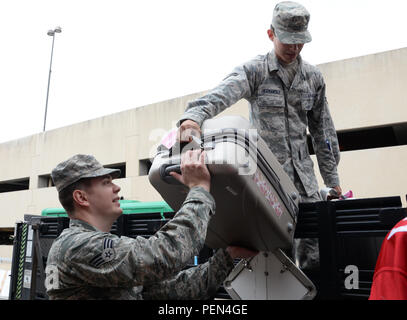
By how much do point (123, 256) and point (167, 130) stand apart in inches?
223

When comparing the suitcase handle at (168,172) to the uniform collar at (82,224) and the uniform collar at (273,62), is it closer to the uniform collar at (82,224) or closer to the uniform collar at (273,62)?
the uniform collar at (82,224)

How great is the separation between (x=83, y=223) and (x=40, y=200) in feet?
58.5

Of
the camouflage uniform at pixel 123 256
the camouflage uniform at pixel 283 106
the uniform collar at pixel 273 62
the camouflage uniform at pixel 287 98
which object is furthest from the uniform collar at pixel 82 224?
the uniform collar at pixel 273 62

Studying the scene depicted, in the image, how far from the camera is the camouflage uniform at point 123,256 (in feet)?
4.16

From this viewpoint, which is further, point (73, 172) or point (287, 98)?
point (287, 98)

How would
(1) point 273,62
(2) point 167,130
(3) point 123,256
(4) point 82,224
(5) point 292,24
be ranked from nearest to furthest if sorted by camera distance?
1. (3) point 123,256
2. (4) point 82,224
3. (5) point 292,24
4. (1) point 273,62
5. (2) point 167,130

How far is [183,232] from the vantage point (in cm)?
129

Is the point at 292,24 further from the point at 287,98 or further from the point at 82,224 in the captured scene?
the point at 82,224

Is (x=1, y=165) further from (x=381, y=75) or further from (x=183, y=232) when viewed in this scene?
(x=183, y=232)

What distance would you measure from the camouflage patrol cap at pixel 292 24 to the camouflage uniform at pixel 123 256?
Result: 3.36ft

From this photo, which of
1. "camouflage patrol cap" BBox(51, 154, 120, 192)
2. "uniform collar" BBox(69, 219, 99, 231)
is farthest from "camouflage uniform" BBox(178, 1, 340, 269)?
"uniform collar" BBox(69, 219, 99, 231)

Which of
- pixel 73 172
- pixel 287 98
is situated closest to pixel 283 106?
pixel 287 98

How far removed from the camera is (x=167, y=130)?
687 centimetres
